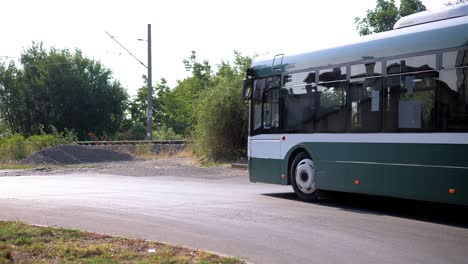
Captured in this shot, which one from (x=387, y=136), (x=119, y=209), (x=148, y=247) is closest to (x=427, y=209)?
(x=387, y=136)

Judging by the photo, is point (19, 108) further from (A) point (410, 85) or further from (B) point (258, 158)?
(A) point (410, 85)

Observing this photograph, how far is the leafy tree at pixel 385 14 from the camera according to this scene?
3872 centimetres

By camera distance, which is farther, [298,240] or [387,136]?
[387,136]

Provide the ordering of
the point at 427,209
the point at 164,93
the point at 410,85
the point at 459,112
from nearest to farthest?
the point at 459,112
the point at 410,85
the point at 427,209
the point at 164,93

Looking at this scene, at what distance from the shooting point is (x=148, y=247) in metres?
8.10

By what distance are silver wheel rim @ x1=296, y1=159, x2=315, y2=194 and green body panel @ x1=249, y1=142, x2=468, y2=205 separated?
300 mm

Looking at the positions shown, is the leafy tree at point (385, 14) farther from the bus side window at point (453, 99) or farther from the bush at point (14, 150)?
the bus side window at point (453, 99)

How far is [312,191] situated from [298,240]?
468cm

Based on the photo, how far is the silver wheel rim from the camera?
1364 centimetres

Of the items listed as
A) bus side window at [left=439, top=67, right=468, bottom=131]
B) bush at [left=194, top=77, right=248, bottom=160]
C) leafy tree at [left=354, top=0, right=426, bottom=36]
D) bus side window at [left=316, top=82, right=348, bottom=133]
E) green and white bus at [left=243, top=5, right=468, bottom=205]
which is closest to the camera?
bus side window at [left=439, top=67, right=468, bottom=131]

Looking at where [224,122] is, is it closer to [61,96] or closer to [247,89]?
[247,89]

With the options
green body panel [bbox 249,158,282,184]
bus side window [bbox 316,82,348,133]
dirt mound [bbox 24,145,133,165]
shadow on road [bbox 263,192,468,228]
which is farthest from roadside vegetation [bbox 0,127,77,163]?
bus side window [bbox 316,82,348,133]

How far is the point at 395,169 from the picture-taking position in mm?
11422

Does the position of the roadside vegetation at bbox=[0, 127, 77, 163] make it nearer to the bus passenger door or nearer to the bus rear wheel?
the bus passenger door
